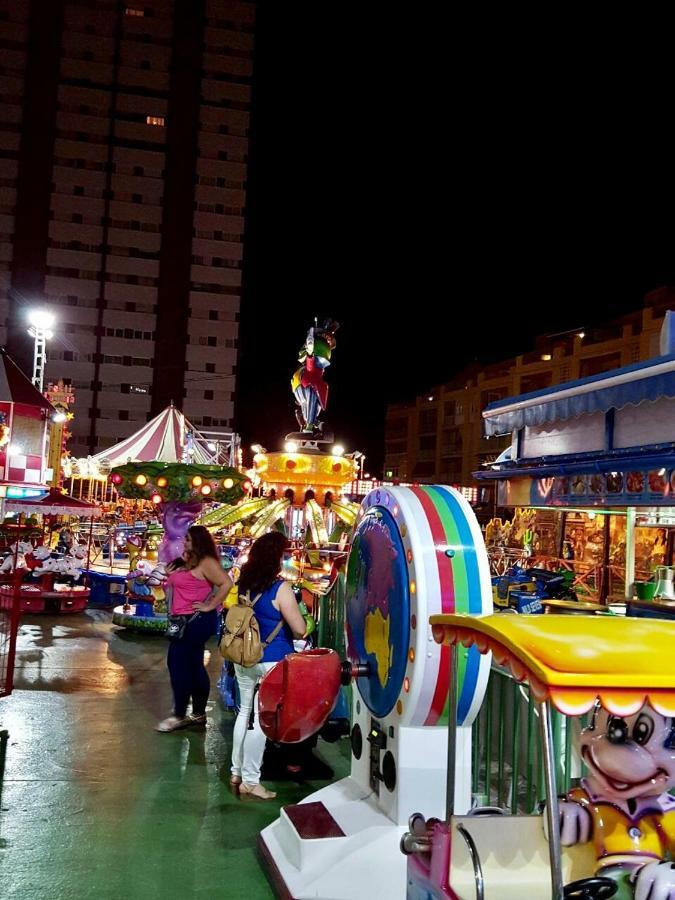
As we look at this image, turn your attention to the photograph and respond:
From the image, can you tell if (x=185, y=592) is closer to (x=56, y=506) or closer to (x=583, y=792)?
(x=583, y=792)

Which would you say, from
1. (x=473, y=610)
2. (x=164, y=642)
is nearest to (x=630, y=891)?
(x=473, y=610)

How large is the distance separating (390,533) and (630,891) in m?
1.98

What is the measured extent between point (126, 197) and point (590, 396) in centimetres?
5289

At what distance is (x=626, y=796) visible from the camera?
2693mm

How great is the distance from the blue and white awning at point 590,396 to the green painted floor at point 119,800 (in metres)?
3.73

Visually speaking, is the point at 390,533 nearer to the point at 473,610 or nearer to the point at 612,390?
the point at 473,610

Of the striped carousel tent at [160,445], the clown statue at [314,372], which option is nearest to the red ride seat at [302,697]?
the clown statue at [314,372]

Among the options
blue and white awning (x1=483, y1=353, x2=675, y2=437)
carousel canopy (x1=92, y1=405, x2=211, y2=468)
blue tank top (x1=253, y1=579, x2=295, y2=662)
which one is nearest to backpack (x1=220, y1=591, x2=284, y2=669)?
blue tank top (x1=253, y1=579, x2=295, y2=662)

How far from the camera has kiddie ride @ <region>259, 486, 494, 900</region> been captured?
3.75 meters

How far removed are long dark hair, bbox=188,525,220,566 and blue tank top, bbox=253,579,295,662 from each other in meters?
1.56

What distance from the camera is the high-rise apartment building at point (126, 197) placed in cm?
5316

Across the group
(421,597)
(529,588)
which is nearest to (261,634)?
(421,597)

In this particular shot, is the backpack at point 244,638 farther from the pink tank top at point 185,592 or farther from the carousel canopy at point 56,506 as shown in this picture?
the carousel canopy at point 56,506

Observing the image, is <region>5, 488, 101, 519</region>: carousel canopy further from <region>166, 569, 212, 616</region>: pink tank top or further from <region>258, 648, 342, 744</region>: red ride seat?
<region>258, 648, 342, 744</region>: red ride seat
